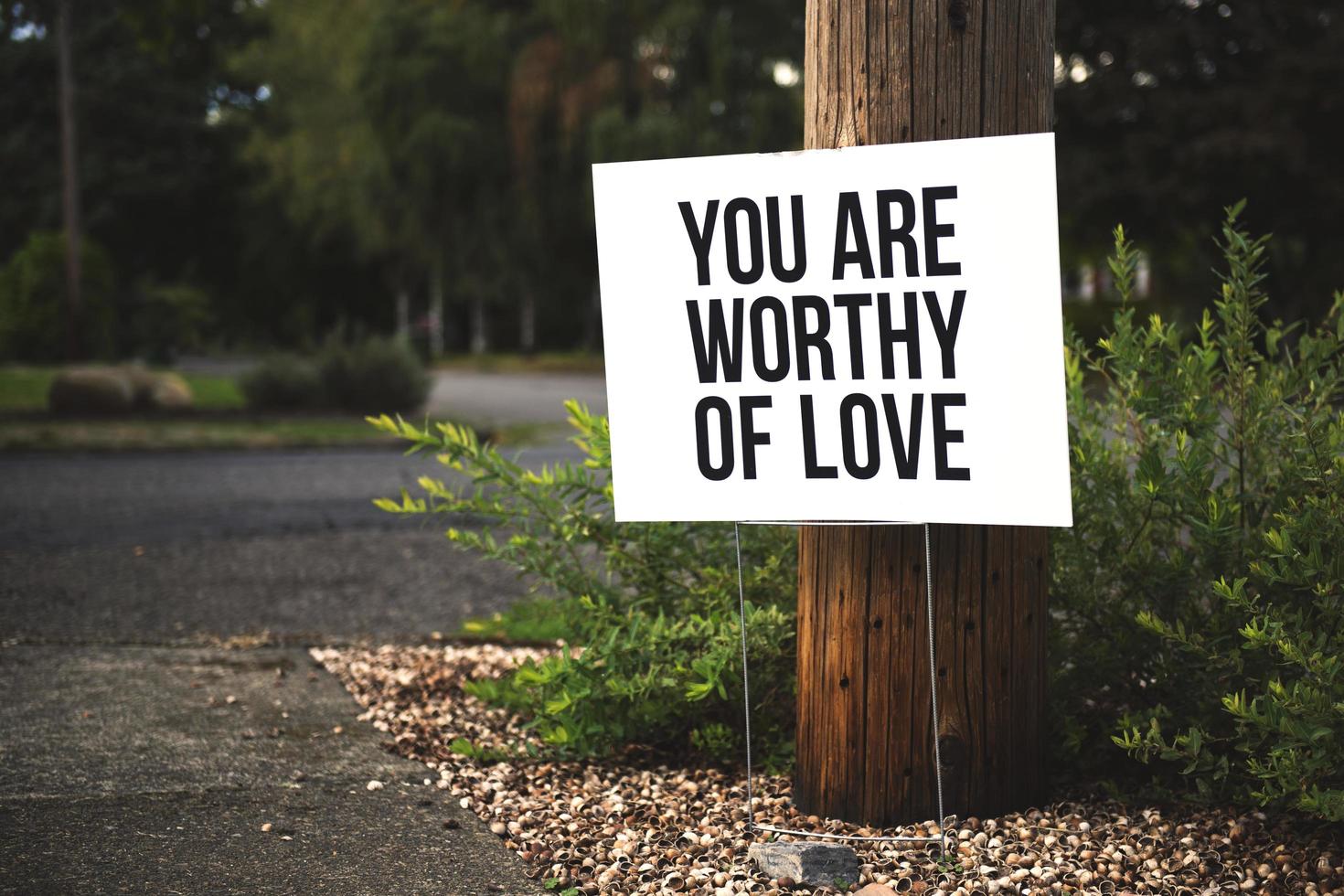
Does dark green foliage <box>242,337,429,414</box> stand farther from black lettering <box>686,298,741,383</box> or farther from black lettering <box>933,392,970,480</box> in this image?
black lettering <box>933,392,970,480</box>

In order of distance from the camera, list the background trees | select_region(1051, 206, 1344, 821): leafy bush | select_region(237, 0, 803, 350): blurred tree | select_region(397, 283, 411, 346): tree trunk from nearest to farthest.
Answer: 1. select_region(1051, 206, 1344, 821): leafy bush
2. the background trees
3. select_region(237, 0, 803, 350): blurred tree
4. select_region(397, 283, 411, 346): tree trunk

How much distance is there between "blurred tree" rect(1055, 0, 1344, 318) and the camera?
62.7 ft

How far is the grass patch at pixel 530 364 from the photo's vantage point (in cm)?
3112

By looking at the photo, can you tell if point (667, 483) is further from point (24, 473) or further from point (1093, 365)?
point (24, 473)

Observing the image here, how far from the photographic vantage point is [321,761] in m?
3.83

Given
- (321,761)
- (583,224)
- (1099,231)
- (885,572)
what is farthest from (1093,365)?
(583,224)

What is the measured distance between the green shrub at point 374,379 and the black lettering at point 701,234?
45.8 ft

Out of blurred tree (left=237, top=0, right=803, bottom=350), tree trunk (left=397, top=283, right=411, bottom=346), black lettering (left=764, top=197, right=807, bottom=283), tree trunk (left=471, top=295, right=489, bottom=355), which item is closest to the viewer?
black lettering (left=764, top=197, right=807, bottom=283)

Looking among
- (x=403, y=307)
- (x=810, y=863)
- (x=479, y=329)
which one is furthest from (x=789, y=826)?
(x=403, y=307)

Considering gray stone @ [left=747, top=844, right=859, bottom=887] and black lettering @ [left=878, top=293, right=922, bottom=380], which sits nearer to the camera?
gray stone @ [left=747, top=844, right=859, bottom=887]

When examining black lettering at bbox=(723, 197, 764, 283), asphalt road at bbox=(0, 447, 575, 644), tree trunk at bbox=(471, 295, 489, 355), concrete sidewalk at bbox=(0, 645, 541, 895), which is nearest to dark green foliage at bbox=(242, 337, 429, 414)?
asphalt road at bbox=(0, 447, 575, 644)

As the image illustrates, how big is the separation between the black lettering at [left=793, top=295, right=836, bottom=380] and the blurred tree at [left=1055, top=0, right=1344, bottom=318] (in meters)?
17.7

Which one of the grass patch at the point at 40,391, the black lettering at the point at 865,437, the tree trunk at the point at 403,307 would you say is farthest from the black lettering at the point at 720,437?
the tree trunk at the point at 403,307

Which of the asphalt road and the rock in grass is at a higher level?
the rock in grass
